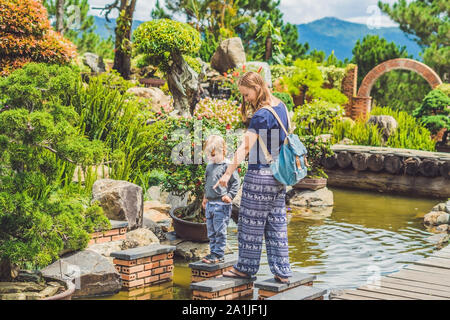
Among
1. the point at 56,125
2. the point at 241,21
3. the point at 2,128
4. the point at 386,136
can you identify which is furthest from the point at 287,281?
the point at 241,21

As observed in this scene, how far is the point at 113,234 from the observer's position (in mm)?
6227

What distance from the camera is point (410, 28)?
24.5 meters

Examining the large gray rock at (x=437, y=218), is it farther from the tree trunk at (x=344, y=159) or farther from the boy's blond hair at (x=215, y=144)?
the boy's blond hair at (x=215, y=144)

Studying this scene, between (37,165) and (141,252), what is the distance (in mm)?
1303

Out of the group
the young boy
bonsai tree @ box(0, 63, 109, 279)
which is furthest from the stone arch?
bonsai tree @ box(0, 63, 109, 279)

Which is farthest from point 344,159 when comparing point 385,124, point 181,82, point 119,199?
point 119,199

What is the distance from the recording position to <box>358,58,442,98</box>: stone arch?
20.0 m

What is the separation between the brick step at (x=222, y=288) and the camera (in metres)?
4.64

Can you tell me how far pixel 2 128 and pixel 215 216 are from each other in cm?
199

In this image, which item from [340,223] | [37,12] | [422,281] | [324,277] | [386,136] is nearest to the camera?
[422,281]

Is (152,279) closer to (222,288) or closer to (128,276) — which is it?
(128,276)

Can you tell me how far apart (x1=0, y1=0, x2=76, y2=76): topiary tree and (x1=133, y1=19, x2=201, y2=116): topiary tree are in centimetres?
389

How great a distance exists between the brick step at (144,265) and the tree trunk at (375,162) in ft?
27.2
